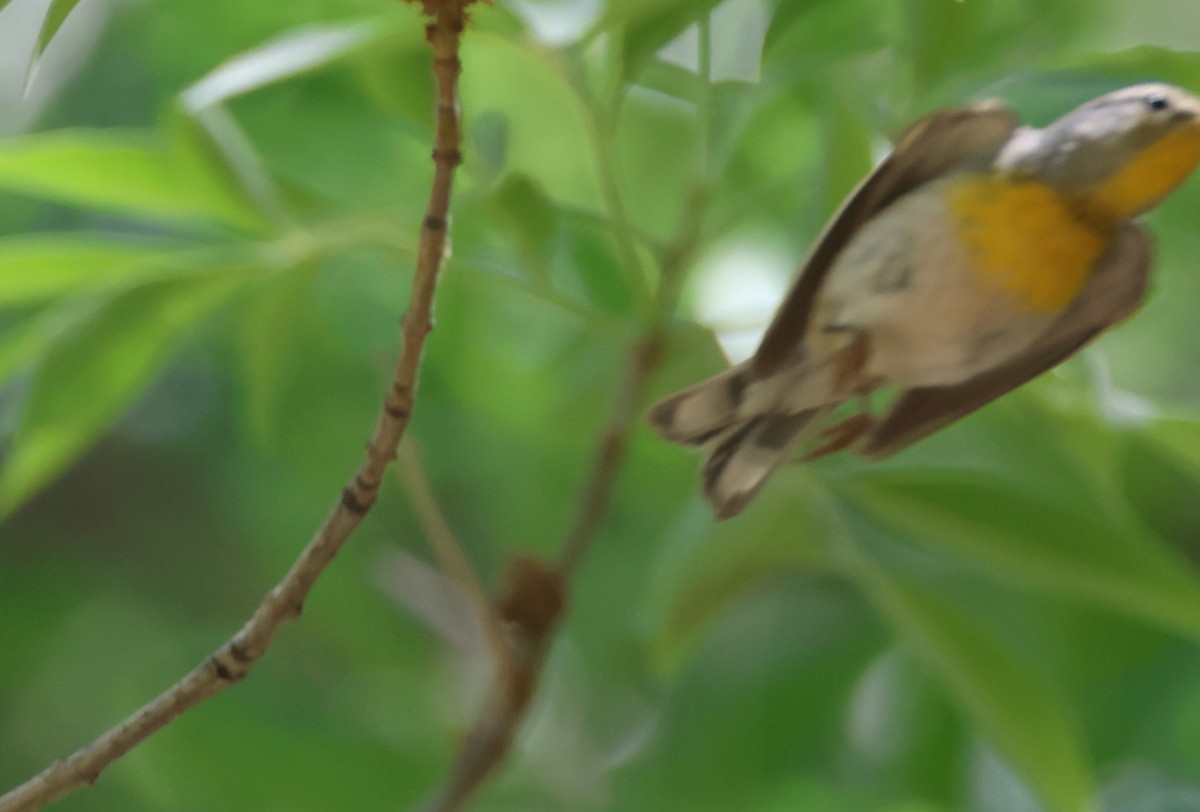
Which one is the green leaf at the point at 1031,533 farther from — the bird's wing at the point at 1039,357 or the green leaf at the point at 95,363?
the green leaf at the point at 95,363

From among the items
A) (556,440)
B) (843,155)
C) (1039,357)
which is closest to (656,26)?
(843,155)

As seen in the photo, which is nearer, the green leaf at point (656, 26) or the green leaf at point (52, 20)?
the green leaf at point (52, 20)

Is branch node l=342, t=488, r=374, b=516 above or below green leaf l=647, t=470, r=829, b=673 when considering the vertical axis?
above

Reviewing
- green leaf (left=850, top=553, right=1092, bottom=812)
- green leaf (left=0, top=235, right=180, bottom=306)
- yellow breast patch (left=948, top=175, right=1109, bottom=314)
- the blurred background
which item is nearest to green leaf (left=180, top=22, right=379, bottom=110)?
the blurred background

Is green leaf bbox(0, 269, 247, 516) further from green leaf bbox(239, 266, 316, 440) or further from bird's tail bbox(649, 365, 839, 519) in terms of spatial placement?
bird's tail bbox(649, 365, 839, 519)

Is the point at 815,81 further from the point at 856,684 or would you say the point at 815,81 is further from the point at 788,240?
the point at 856,684

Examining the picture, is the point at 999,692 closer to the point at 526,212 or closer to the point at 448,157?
the point at 526,212

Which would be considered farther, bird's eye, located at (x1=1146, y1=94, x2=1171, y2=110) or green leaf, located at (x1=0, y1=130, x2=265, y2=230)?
green leaf, located at (x1=0, y1=130, x2=265, y2=230)

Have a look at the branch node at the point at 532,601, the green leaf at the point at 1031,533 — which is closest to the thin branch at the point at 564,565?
the branch node at the point at 532,601
